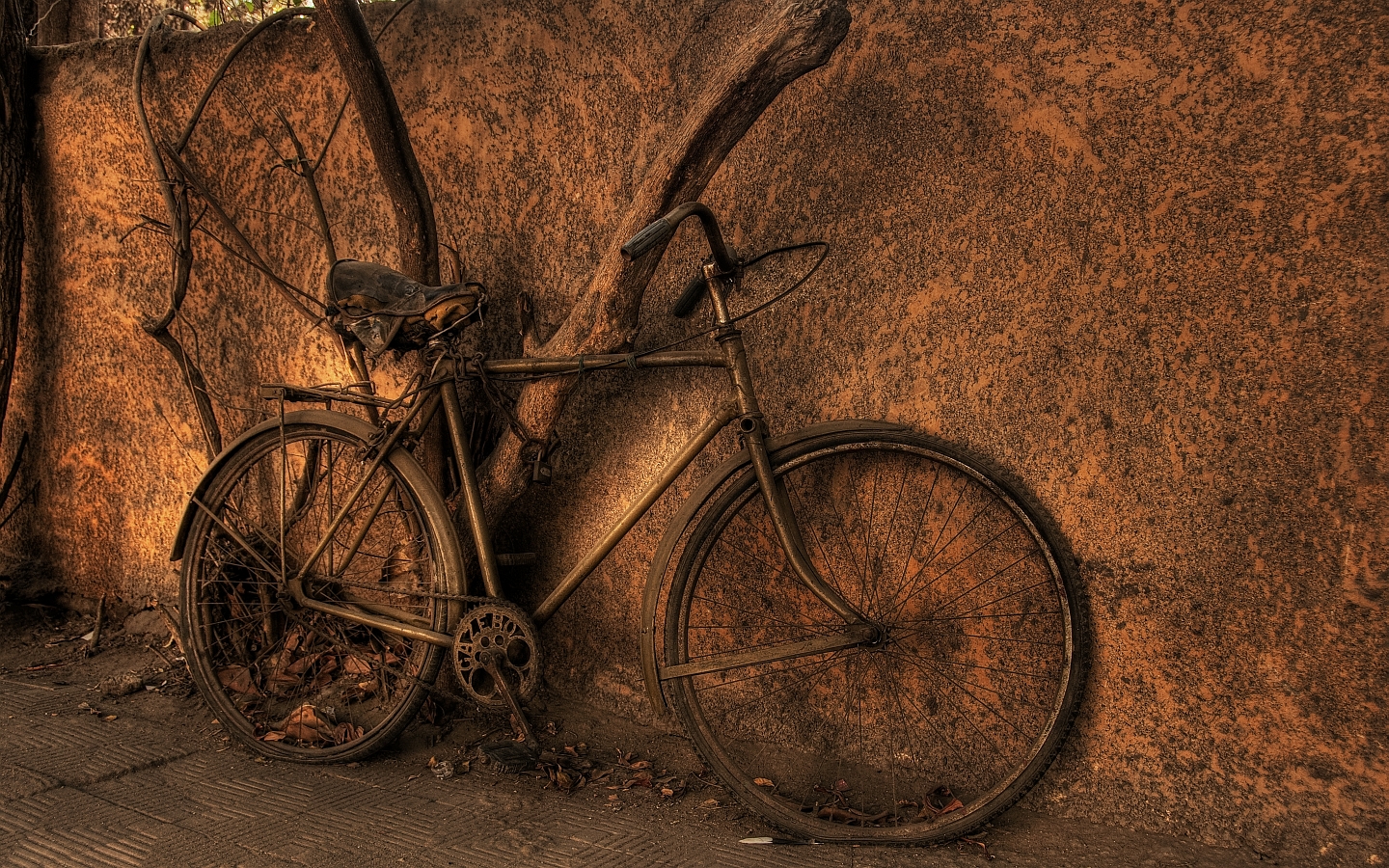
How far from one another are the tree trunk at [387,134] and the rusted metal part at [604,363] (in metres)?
0.55

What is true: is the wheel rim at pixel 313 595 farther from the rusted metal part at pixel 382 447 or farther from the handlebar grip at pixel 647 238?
the handlebar grip at pixel 647 238

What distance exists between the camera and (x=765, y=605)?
288 cm

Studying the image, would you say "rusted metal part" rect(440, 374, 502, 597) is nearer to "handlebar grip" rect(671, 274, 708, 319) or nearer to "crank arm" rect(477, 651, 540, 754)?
"crank arm" rect(477, 651, 540, 754)

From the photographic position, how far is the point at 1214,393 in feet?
7.59

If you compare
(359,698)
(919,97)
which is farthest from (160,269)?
(919,97)

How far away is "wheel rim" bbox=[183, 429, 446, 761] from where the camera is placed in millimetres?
3061

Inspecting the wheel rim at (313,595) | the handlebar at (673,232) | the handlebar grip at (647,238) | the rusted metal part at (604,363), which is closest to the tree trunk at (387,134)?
the rusted metal part at (604,363)

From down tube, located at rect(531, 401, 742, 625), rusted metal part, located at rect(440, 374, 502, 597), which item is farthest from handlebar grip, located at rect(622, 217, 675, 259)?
rusted metal part, located at rect(440, 374, 502, 597)

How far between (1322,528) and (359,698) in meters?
2.94

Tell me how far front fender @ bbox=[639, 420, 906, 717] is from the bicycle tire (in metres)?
0.62

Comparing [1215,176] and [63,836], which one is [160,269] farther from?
[1215,176]

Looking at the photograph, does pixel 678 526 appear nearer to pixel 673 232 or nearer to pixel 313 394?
pixel 673 232

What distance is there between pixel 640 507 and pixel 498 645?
0.59 meters

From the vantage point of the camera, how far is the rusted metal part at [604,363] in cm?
262
